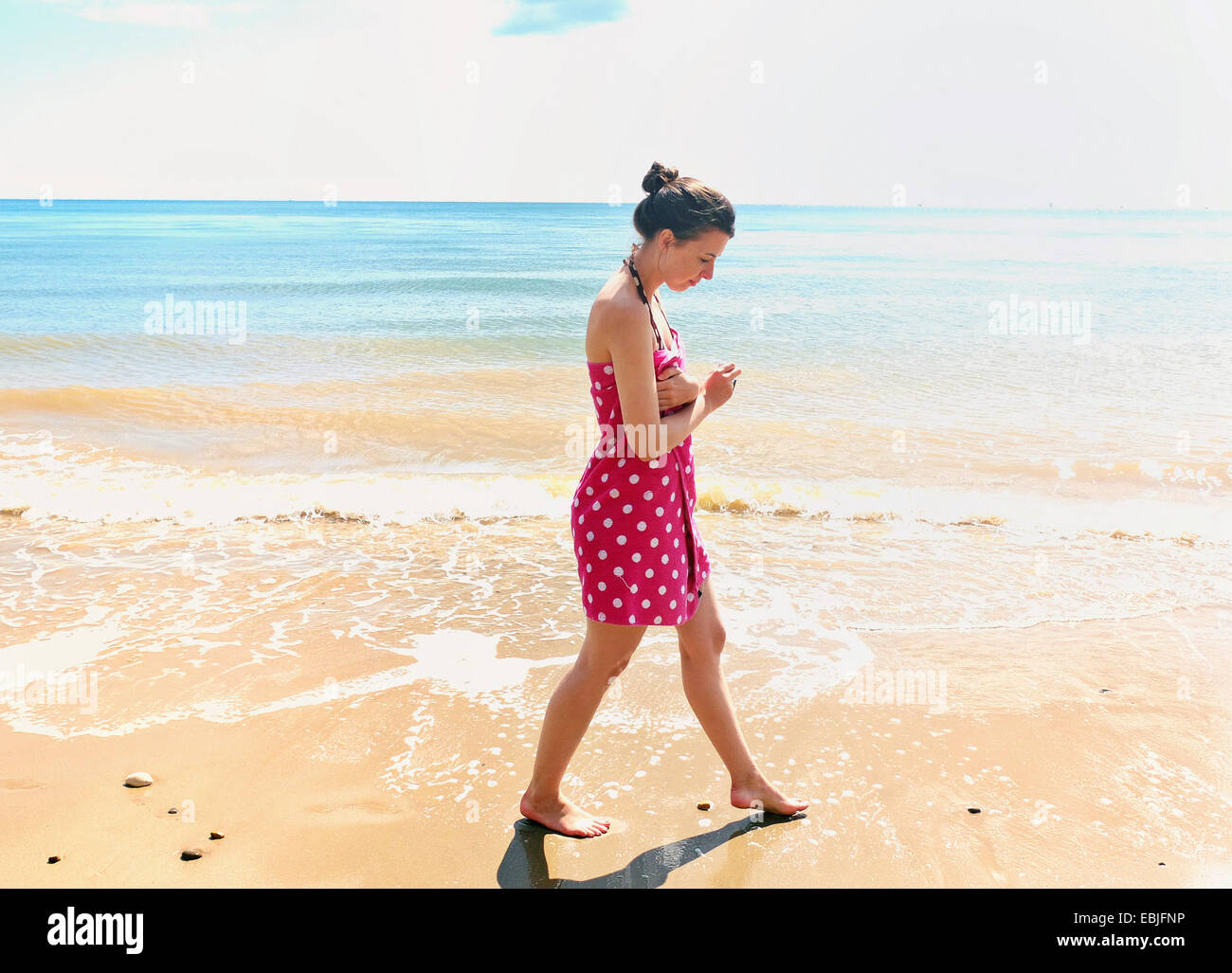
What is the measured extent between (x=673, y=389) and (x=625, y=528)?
0.42 metres

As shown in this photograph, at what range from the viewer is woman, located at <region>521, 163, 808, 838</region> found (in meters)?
2.61

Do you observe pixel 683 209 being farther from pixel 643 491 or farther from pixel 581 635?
pixel 581 635

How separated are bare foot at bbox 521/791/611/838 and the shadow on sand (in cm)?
3

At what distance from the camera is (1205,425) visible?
1006 centimetres

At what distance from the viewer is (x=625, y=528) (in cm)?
274

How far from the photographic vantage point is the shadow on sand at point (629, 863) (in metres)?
2.74

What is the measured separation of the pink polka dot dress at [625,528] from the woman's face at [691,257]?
12 cm

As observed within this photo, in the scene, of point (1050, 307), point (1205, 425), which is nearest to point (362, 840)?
point (1205, 425)

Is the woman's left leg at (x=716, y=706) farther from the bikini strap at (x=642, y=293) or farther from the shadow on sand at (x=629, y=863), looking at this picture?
the bikini strap at (x=642, y=293)

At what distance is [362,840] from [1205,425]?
1013 cm

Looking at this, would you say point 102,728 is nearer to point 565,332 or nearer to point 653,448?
point 653,448

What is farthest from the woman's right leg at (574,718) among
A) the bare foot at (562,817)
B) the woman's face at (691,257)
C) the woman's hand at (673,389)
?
the woman's face at (691,257)

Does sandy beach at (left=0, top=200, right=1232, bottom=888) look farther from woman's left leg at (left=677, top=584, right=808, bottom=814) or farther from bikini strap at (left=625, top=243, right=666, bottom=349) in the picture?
bikini strap at (left=625, top=243, right=666, bottom=349)

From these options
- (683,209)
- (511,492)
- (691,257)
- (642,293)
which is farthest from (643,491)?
(511,492)
